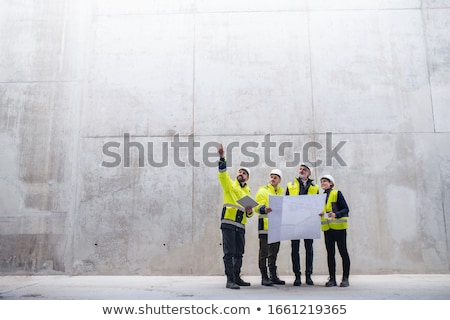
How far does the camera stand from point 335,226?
474 centimetres

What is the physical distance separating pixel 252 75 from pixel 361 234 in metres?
3.38

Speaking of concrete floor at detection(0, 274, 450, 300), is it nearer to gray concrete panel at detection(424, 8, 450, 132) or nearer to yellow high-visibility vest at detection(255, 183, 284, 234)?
yellow high-visibility vest at detection(255, 183, 284, 234)

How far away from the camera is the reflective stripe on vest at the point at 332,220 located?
4.71 metres

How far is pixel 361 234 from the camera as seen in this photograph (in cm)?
636

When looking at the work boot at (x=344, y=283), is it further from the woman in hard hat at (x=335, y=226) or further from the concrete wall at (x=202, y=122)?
the concrete wall at (x=202, y=122)

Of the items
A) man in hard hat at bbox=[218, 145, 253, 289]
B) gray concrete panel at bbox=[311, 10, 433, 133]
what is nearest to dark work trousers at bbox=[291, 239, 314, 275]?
man in hard hat at bbox=[218, 145, 253, 289]

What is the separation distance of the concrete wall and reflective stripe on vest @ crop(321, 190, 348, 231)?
65.1 inches

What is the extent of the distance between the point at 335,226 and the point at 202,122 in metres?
3.11

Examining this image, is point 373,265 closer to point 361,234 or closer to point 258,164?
point 361,234

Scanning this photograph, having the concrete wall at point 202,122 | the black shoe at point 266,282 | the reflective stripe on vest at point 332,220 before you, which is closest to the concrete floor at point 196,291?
the black shoe at point 266,282

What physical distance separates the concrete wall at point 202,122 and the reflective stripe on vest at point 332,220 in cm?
165

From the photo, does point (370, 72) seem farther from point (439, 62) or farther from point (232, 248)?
point (232, 248)

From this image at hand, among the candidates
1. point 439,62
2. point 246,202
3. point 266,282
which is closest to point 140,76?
point 246,202

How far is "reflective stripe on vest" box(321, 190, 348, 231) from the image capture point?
4.71m
